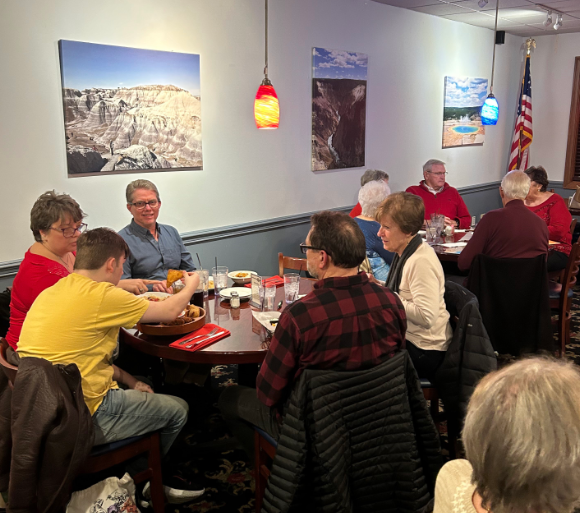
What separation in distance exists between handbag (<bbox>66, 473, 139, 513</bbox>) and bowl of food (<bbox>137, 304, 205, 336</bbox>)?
611mm

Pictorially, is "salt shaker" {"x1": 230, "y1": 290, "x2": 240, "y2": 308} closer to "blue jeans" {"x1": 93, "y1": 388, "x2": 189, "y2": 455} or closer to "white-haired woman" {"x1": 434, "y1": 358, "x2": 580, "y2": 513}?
"blue jeans" {"x1": 93, "y1": 388, "x2": 189, "y2": 455}

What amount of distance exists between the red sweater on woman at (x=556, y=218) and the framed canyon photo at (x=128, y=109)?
9.75ft

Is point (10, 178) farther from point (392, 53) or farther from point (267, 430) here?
point (392, 53)

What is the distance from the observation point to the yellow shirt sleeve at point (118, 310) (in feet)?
6.66

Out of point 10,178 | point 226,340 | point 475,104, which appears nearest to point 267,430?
point 226,340

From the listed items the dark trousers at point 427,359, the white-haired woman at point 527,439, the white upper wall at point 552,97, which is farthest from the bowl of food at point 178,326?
the white upper wall at point 552,97

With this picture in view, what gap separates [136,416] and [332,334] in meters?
0.92

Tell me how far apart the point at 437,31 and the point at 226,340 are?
17.0 ft

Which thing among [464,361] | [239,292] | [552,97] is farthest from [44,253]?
[552,97]

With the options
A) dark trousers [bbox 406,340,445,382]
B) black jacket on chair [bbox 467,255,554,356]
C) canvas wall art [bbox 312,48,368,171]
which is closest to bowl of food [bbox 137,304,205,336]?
dark trousers [bbox 406,340,445,382]

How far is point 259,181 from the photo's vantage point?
454 cm

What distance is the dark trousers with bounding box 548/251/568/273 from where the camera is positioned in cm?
427

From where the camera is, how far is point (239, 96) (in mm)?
4234

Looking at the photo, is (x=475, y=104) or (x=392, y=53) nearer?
(x=392, y=53)
